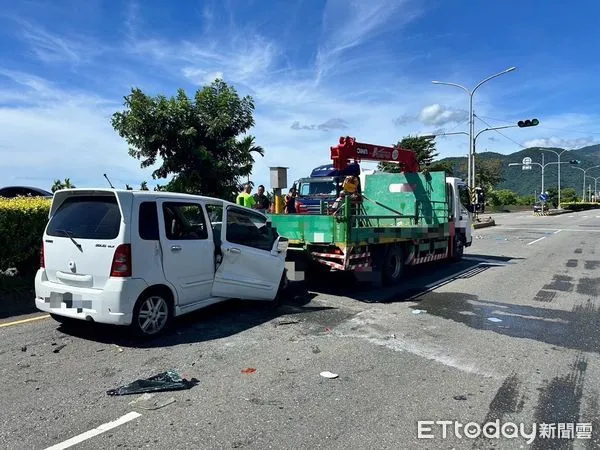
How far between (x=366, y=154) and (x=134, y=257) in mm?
6400

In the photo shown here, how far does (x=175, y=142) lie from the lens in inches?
562

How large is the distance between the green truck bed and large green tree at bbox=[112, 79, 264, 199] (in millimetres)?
4375

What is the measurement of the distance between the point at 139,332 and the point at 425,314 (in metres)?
4.02

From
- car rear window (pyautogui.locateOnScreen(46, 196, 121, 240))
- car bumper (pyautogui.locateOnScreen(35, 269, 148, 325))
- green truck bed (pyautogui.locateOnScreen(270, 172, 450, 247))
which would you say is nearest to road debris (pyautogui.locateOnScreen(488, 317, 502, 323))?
green truck bed (pyautogui.locateOnScreen(270, 172, 450, 247))

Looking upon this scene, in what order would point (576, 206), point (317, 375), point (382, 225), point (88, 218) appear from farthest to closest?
point (576, 206) → point (382, 225) → point (88, 218) → point (317, 375)

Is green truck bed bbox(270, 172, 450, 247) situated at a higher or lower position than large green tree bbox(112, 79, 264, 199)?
lower

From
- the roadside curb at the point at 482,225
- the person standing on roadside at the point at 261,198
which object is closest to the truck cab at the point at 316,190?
the person standing on roadside at the point at 261,198

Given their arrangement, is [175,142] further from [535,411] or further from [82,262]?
[535,411]

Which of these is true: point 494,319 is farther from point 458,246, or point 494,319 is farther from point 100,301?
point 458,246

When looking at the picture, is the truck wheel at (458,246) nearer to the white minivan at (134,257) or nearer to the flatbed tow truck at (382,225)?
the flatbed tow truck at (382,225)

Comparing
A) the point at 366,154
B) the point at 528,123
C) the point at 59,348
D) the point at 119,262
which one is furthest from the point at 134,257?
the point at 528,123

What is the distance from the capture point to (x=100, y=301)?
5289 mm

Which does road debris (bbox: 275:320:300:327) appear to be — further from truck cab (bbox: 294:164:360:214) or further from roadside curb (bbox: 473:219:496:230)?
roadside curb (bbox: 473:219:496:230)

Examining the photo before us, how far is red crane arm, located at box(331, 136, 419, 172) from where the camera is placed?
991 cm
